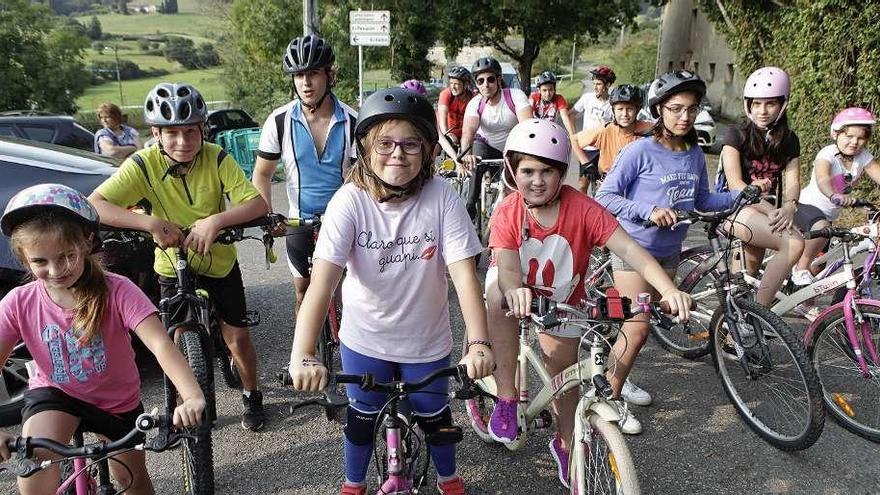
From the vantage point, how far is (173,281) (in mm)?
3420

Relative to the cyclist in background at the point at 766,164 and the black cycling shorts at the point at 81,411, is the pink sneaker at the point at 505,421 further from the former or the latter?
the cyclist in background at the point at 766,164

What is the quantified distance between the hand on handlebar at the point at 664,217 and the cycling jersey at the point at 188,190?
2.17 meters

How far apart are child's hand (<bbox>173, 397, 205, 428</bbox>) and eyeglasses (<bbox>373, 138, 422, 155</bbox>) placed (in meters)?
1.10

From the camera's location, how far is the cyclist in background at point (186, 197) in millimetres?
3039

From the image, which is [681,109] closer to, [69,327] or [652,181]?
[652,181]

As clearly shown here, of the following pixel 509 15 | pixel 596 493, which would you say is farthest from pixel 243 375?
pixel 509 15

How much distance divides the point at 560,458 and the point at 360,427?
3.69 feet

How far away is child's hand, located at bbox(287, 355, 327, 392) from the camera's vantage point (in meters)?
1.94

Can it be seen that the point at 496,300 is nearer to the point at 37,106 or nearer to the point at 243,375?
the point at 243,375

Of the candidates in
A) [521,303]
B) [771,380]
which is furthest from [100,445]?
[771,380]

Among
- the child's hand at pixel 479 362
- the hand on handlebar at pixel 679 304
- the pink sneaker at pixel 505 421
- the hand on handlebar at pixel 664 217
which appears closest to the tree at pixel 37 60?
the pink sneaker at pixel 505 421

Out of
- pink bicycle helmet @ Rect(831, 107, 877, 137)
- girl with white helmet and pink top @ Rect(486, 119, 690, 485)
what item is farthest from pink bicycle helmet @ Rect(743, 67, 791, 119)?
girl with white helmet and pink top @ Rect(486, 119, 690, 485)

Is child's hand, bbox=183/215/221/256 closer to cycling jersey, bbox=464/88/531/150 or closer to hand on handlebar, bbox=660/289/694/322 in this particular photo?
hand on handlebar, bbox=660/289/694/322

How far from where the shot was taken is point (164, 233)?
297 centimetres
